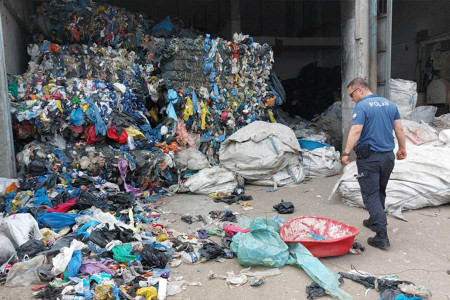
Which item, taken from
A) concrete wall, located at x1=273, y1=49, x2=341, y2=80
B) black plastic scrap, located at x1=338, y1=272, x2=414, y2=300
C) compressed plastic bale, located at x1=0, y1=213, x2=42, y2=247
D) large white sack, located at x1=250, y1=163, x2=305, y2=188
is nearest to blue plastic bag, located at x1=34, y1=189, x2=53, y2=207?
compressed plastic bale, located at x1=0, y1=213, x2=42, y2=247

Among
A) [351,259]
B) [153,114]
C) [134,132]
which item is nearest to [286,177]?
[134,132]

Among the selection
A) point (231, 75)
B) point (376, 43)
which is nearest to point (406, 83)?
point (376, 43)

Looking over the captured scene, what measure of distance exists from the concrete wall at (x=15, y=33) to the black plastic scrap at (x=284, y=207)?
4.67 meters

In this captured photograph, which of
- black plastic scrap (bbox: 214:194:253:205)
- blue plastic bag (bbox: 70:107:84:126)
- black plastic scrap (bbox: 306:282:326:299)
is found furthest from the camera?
blue plastic bag (bbox: 70:107:84:126)

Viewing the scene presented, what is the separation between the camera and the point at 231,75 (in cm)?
801

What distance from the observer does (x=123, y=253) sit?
3.75 metres

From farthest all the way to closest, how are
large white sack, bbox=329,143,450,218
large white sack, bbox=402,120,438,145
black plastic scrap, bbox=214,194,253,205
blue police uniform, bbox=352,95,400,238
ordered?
large white sack, bbox=402,120,438,145
black plastic scrap, bbox=214,194,253,205
large white sack, bbox=329,143,450,218
blue police uniform, bbox=352,95,400,238

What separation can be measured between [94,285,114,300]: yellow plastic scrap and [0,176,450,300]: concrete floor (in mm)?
517

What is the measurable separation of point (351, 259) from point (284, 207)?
5.48 ft

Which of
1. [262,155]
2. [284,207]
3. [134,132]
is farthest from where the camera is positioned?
[262,155]

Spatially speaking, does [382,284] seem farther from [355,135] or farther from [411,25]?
[411,25]

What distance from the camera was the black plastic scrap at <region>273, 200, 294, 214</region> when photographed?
5.32 m

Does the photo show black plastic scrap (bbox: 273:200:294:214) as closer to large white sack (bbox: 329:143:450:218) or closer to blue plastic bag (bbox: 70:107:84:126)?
large white sack (bbox: 329:143:450:218)

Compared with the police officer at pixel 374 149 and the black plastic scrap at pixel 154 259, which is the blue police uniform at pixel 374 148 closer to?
the police officer at pixel 374 149
